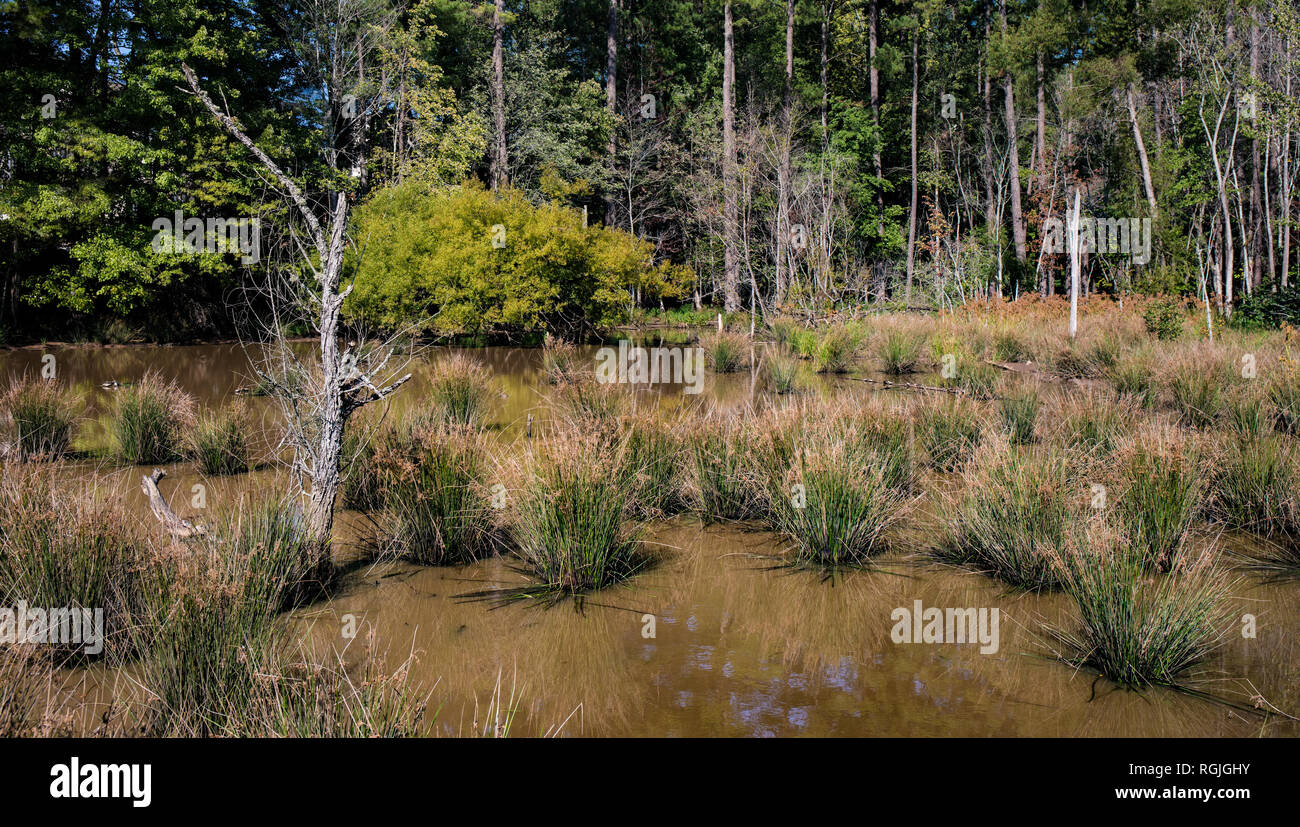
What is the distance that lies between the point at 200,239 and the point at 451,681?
1954cm

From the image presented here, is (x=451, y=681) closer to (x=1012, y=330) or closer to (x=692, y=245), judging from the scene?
(x=1012, y=330)

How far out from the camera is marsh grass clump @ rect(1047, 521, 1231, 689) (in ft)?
11.8

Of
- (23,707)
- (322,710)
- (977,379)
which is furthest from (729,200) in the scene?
(23,707)

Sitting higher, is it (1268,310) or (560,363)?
(1268,310)

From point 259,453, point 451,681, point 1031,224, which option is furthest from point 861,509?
point 1031,224

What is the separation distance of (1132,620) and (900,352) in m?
11.2

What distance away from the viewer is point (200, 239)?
19.7 meters

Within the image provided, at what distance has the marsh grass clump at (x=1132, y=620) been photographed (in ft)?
11.8

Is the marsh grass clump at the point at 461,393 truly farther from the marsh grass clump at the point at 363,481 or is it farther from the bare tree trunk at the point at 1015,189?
the bare tree trunk at the point at 1015,189

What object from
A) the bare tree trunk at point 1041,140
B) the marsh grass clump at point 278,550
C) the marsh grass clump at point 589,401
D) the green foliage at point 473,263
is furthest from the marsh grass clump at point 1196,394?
the bare tree trunk at point 1041,140

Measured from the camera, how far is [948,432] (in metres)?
7.23

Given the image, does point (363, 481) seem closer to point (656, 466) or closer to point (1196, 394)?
point (656, 466)

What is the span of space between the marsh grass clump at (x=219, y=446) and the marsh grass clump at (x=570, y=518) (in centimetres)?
355

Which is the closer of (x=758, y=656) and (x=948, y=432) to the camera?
(x=758, y=656)
